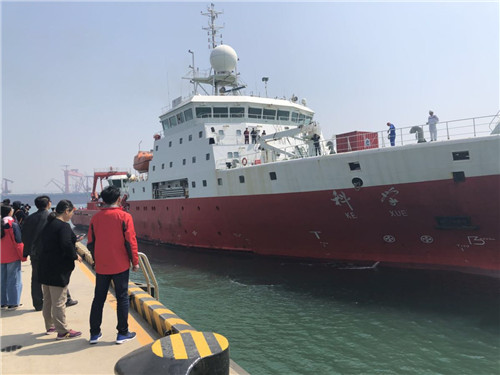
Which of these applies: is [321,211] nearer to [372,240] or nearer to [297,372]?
[372,240]

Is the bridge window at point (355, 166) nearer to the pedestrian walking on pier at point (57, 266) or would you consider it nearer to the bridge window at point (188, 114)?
the pedestrian walking on pier at point (57, 266)

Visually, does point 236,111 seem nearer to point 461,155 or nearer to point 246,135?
point 246,135

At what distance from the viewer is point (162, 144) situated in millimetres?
18750

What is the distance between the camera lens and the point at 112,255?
375cm

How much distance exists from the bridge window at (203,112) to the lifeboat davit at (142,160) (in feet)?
21.5

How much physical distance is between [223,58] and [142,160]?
819 cm

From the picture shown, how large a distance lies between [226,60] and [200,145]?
25.6 ft

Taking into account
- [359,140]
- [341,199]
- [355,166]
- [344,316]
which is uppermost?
[359,140]

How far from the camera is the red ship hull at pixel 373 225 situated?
9062 millimetres

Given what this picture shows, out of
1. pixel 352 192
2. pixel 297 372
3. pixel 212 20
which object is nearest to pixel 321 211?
pixel 352 192

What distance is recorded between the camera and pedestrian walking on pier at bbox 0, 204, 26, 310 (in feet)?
16.0

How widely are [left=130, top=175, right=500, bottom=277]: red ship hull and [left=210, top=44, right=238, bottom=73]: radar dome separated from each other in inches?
388

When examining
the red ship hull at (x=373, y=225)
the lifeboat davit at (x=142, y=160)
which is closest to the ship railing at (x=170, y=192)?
the red ship hull at (x=373, y=225)

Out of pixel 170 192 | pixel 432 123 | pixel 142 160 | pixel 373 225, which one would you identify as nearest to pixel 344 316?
pixel 373 225
